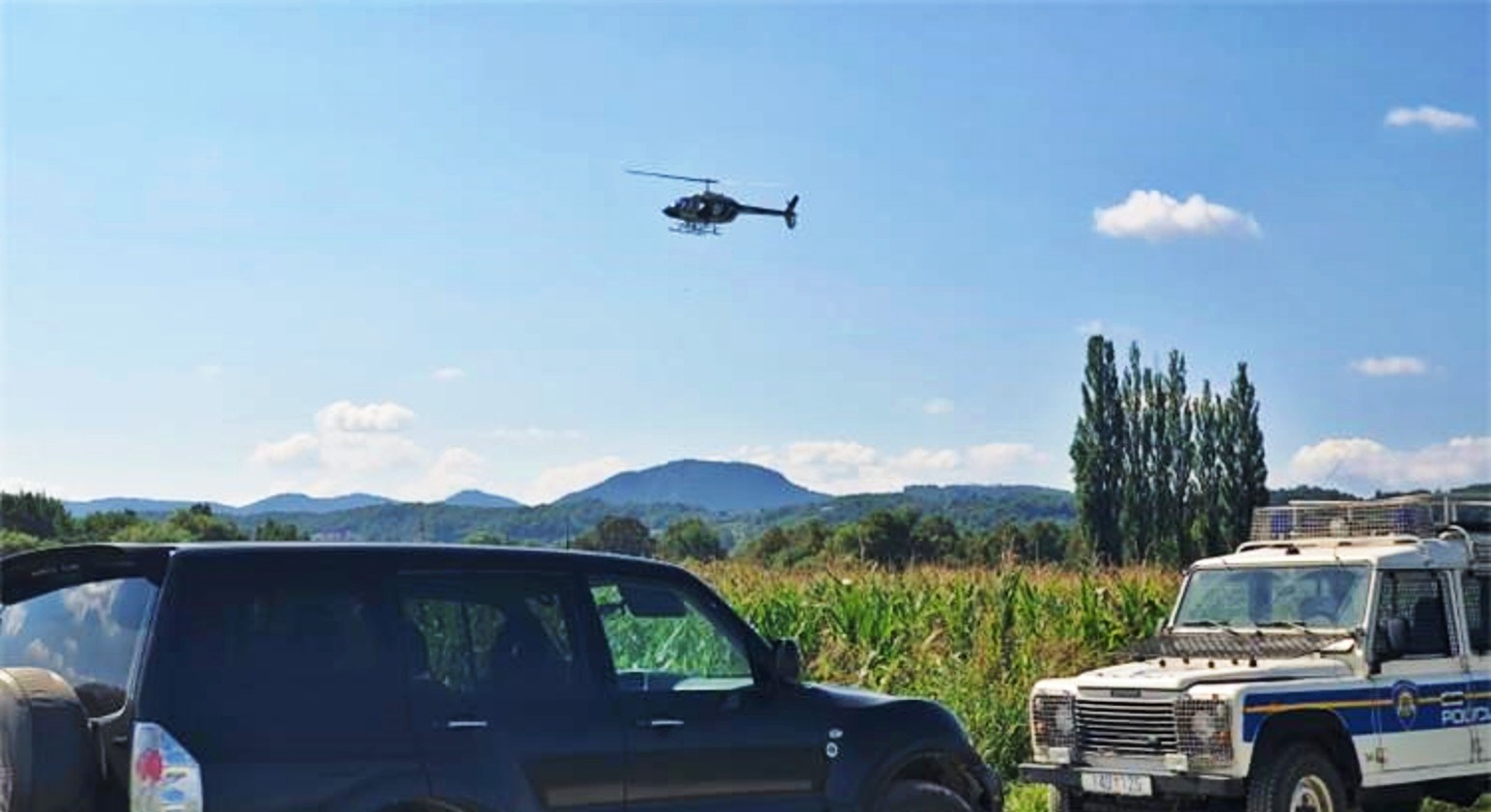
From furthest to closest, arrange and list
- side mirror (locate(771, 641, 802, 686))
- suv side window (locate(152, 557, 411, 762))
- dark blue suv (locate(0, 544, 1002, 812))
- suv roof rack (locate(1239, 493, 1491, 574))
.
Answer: suv roof rack (locate(1239, 493, 1491, 574))
side mirror (locate(771, 641, 802, 686))
suv side window (locate(152, 557, 411, 762))
dark blue suv (locate(0, 544, 1002, 812))

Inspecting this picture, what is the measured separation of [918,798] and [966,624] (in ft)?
38.2

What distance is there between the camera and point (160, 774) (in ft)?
22.9

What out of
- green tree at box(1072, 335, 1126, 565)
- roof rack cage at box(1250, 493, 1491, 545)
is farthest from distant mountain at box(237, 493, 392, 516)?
roof rack cage at box(1250, 493, 1491, 545)

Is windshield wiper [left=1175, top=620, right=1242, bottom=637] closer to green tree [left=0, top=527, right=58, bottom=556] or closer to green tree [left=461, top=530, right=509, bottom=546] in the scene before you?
green tree [left=461, top=530, right=509, bottom=546]

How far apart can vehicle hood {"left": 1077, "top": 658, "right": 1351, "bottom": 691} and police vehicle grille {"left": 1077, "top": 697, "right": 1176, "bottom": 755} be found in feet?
0.37

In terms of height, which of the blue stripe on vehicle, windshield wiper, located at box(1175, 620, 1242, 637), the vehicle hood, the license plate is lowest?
the license plate

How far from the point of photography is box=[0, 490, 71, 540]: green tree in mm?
36781

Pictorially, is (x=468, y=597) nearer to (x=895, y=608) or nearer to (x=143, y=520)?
(x=895, y=608)

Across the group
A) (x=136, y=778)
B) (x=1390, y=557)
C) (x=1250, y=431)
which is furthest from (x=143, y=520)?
(x=1250, y=431)

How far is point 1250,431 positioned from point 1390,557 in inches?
3356

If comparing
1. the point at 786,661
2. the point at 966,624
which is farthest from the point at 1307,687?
the point at 966,624

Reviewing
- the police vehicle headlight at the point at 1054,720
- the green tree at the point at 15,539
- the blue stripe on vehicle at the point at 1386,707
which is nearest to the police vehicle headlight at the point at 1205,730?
the blue stripe on vehicle at the point at 1386,707

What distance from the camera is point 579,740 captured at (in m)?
8.41

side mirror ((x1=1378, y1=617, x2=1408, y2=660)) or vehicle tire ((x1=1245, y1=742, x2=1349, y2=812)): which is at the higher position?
side mirror ((x1=1378, y1=617, x2=1408, y2=660))
